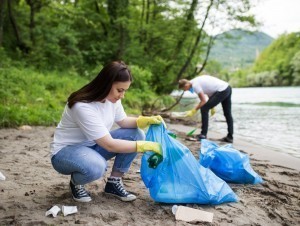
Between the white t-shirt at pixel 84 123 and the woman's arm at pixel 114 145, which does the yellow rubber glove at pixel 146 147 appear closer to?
the woman's arm at pixel 114 145

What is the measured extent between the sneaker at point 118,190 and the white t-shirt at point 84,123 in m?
0.39

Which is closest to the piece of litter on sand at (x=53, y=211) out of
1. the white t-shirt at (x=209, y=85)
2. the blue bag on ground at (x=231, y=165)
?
the blue bag on ground at (x=231, y=165)

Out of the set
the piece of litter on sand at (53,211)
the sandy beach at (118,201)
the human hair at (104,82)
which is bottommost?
the sandy beach at (118,201)

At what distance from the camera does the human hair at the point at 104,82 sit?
2.39 meters

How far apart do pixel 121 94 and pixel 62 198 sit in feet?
3.18

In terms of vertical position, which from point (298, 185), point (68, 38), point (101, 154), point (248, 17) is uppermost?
point (248, 17)

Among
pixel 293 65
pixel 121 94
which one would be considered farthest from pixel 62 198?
pixel 293 65

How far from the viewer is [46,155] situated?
166 inches

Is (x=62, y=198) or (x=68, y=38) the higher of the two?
(x=68, y=38)

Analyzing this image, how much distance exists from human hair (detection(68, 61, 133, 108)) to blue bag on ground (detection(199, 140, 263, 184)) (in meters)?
1.36

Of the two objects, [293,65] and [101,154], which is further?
[293,65]

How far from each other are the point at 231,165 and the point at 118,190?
1172mm

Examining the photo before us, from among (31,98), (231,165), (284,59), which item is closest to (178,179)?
(231,165)

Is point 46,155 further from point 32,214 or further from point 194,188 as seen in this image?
point 194,188
